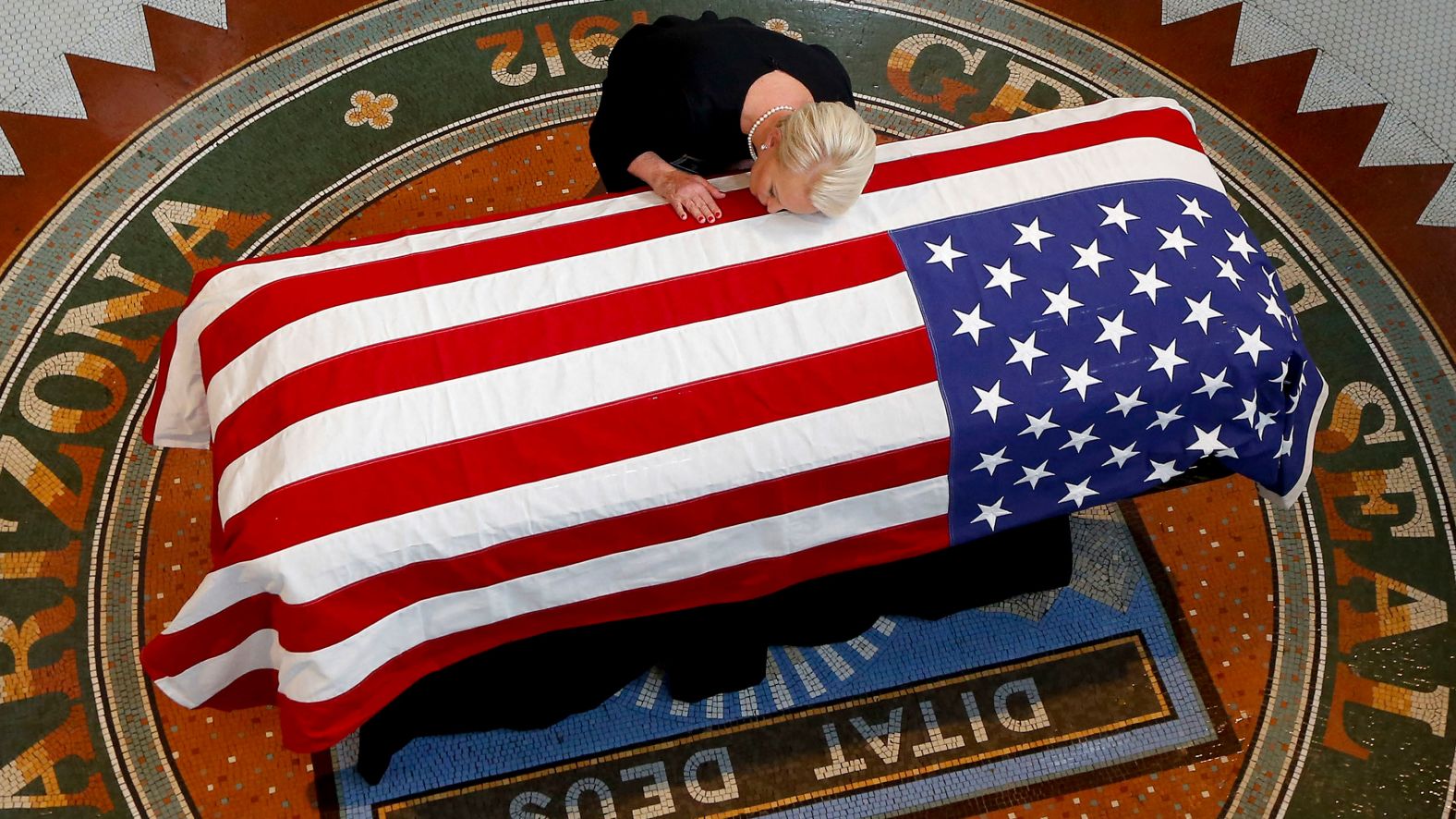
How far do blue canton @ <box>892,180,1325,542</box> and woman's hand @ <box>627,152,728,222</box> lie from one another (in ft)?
1.68

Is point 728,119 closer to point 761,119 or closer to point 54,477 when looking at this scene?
point 761,119

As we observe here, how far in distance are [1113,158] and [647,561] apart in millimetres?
1718

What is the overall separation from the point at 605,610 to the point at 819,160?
49.9 inches

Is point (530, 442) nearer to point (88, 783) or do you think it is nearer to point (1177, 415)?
point (1177, 415)

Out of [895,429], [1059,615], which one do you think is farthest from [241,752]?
[1059,615]

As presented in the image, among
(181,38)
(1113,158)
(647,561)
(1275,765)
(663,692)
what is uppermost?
(181,38)

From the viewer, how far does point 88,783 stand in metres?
3.44

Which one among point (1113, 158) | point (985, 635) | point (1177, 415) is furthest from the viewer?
point (985, 635)

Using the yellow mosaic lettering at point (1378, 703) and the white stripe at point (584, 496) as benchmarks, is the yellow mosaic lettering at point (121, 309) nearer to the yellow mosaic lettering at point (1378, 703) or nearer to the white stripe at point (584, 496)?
the white stripe at point (584, 496)

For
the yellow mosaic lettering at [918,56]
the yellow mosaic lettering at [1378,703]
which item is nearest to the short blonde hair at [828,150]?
the yellow mosaic lettering at [918,56]

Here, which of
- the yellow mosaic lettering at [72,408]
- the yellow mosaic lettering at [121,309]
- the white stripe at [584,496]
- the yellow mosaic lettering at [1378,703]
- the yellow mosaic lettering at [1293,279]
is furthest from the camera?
the yellow mosaic lettering at [1293,279]

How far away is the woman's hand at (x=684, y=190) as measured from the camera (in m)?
3.05

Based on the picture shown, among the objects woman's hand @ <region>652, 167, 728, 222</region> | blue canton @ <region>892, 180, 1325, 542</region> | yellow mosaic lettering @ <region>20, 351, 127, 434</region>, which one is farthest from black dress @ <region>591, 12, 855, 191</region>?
yellow mosaic lettering @ <region>20, 351, 127, 434</region>

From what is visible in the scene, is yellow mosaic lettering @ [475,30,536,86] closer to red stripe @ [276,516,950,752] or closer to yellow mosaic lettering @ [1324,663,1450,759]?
red stripe @ [276,516,950,752]
